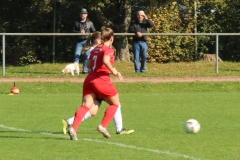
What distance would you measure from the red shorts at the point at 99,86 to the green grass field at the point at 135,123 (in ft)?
2.36

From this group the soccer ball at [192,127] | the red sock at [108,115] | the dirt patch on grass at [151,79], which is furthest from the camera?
the dirt patch on grass at [151,79]

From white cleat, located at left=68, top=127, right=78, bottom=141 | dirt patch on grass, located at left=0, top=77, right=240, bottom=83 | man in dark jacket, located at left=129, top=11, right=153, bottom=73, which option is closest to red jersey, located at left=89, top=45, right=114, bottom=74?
white cleat, located at left=68, top=127, right=78, bottom=141

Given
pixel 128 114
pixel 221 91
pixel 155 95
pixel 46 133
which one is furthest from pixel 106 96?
pixel 221 91

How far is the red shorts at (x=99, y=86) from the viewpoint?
1047cm

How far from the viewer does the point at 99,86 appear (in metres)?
10.5

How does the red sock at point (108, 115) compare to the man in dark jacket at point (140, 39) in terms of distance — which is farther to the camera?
the man in dark jacket at point (140, 39)

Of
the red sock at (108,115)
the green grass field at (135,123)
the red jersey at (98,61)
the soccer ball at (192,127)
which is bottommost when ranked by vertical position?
the green grass field at (135,123)

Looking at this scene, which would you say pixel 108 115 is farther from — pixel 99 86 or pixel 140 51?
pixel 140 51

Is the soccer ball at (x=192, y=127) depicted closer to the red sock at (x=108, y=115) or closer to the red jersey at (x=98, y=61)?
the red sock at (x=108, y=115)

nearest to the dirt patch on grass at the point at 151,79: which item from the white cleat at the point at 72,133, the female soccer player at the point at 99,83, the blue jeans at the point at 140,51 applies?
the blue jeans at the point at 140,51

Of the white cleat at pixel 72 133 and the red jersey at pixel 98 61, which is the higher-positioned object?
the red jersey at pixel 98 61

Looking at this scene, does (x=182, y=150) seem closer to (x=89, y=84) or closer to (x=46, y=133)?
(x=89, y=84)

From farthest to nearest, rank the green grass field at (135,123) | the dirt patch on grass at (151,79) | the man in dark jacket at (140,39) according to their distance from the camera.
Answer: the man in dark jacket at (140,39)
the dirt patch on grass at (151,79)
the green grass field at (135,123)

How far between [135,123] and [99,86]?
253cm
